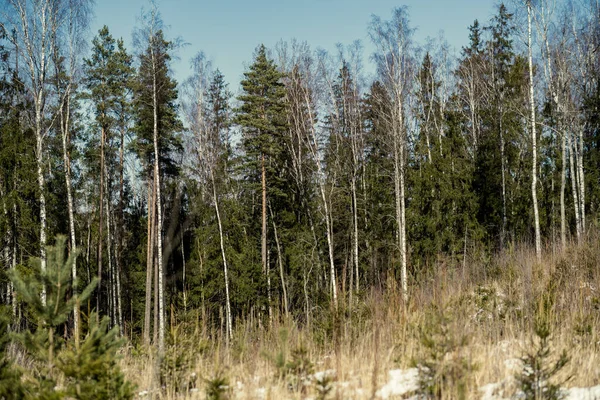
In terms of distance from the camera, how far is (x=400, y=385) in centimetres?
326

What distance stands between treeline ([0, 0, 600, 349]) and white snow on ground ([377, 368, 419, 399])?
9.61 meters

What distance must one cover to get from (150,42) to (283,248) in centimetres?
1075

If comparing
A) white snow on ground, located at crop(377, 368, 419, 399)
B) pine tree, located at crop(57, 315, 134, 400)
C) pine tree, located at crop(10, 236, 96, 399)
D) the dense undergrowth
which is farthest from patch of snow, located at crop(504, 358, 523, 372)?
pine tree, located at crop(10, 236, 96, 399)

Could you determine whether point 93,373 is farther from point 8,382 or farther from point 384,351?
point 384,351

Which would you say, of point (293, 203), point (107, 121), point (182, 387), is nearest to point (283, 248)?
point (293, 203)

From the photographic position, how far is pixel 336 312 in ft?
16.9

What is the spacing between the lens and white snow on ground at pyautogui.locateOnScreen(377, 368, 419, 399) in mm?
3079

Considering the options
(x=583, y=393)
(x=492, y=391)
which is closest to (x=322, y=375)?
(x=492, y=391)

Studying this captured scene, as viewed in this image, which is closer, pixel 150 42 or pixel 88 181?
pixel 150 42

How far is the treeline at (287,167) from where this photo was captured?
47.1 feet

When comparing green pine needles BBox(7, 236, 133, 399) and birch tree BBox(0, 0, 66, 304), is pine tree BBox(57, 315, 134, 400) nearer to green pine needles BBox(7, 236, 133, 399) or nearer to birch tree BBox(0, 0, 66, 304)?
green pine needles BBox(7, 236, 133, 399)

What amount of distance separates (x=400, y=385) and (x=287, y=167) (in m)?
17.1

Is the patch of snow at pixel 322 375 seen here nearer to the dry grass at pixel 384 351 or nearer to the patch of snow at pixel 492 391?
the dry grass at pixel 384 351

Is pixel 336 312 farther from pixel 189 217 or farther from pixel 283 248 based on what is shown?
pixel 189 217
